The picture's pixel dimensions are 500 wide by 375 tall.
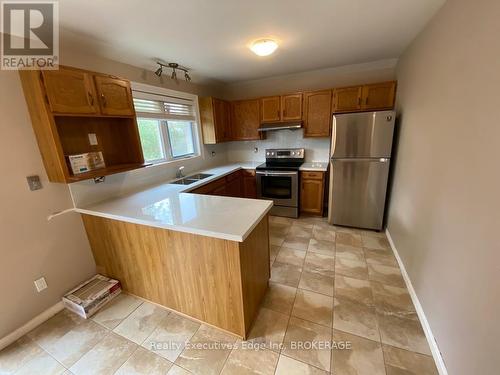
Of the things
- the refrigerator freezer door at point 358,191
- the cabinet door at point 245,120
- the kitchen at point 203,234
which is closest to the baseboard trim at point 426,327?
the kitchen at point 203,234

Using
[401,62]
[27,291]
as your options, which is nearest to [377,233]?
[401,62]

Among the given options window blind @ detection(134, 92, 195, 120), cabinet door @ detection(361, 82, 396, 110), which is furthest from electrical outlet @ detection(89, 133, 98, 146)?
cabinet door @ detection(361, 82, 396, 110)

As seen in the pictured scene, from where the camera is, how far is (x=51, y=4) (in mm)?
1374

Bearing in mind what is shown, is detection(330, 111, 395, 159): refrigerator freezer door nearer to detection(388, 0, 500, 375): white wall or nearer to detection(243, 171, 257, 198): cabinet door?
detection(388, 0, 500, 375): white wall

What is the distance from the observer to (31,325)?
1773 millimetres

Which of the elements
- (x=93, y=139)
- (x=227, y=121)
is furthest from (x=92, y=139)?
(x=227, y=121)

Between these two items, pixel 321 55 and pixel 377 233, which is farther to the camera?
pixel 377 233

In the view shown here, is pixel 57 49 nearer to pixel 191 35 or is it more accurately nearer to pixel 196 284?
pixel 191 35

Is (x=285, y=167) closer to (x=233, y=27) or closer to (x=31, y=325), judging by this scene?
(x=233, y=27)

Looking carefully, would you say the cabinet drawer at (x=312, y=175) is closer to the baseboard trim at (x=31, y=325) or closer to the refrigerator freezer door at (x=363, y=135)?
the refrigerator freezer door at (x=363, y=135)

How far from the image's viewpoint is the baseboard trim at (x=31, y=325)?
164cm

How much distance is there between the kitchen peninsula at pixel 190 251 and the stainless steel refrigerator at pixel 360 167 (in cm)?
172

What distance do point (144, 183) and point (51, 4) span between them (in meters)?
1.77

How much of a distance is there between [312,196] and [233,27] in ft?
8.51
